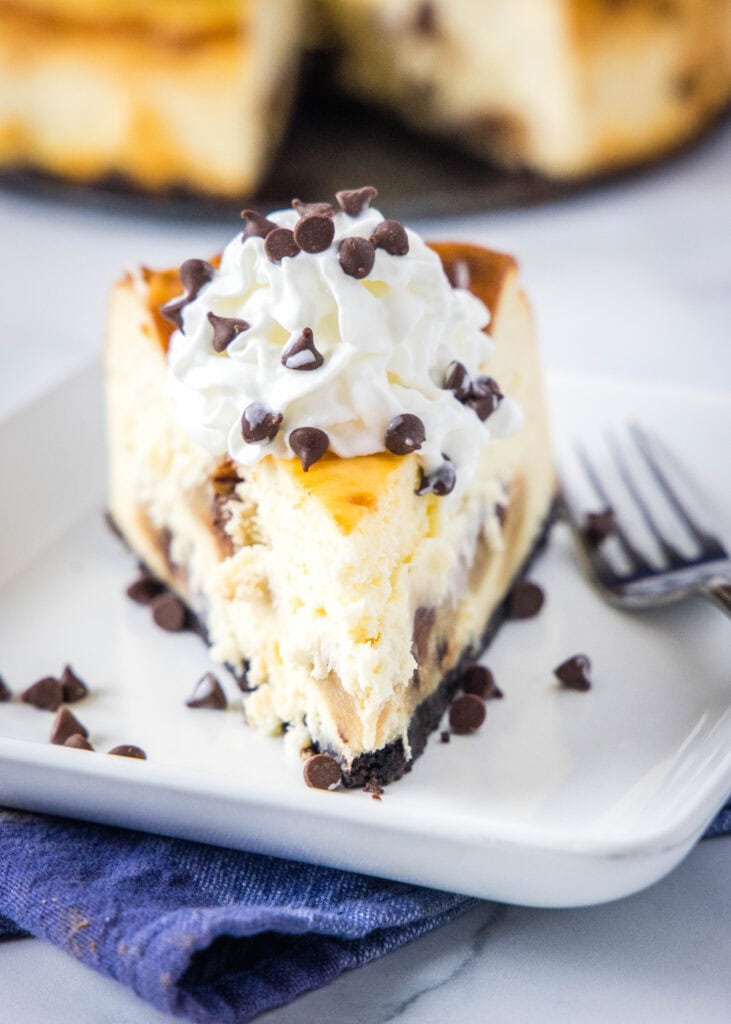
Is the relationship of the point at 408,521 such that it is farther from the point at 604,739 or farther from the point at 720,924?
the point at 720,924

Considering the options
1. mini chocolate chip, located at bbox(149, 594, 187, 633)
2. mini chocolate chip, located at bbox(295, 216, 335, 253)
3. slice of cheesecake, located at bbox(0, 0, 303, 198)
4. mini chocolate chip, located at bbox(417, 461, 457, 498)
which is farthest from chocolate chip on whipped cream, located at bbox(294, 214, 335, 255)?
slice of cheesecake, located at bbox(0, 0, 303, 198)

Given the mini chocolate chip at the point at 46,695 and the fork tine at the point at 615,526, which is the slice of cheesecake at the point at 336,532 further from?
the mini chocolate chip at the point at 46,695

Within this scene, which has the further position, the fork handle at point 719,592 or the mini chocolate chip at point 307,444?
the fork handle at point 719,592

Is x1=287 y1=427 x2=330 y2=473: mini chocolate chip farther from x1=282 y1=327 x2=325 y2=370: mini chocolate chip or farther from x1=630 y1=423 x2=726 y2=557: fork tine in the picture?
x1=630 y1=423 x2=726 y2=557: fork tine

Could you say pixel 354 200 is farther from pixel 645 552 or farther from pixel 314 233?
pixel 645 552

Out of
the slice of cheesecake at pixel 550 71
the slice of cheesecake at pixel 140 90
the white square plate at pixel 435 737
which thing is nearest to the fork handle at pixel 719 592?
the white square plate at pixel 435 737

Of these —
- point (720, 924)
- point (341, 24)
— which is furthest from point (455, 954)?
point (341, 24)

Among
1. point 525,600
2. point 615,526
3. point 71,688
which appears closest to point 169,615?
point 71,688
